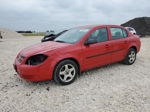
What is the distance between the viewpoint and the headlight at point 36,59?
2864 millimetres

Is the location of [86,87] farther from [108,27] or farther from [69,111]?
[108,27]

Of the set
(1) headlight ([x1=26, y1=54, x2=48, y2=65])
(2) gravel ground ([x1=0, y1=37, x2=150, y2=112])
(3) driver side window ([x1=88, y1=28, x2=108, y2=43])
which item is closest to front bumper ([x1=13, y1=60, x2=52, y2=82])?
(1) headlight ([x1=26, y1=54, x2=48, y2=65])

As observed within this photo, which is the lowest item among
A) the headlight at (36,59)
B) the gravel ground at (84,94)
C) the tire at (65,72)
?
the gravel ground at (84,94)

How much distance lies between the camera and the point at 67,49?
3057 millimetres

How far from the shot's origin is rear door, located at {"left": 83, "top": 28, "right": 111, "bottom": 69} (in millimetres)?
3351

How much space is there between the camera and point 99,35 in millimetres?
3695

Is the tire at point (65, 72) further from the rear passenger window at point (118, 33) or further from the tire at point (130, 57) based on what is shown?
the tire at point (130, 57)

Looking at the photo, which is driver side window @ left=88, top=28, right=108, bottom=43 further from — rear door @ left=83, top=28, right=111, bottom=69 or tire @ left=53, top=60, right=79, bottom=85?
tire @ left=53, top=60, right=79, bottom=85

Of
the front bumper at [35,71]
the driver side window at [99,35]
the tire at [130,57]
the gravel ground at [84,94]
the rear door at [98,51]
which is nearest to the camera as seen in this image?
the gravel ground at [84,94]

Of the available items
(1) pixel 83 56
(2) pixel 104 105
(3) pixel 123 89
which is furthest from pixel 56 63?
(3) pixel 123 89

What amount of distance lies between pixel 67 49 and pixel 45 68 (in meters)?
0.69

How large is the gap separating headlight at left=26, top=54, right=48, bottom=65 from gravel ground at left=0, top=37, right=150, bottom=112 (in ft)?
2.08

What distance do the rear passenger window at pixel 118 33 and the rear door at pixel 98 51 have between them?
0.98 ft

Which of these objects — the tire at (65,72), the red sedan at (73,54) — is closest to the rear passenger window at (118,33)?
the red sedan at (73,54)
